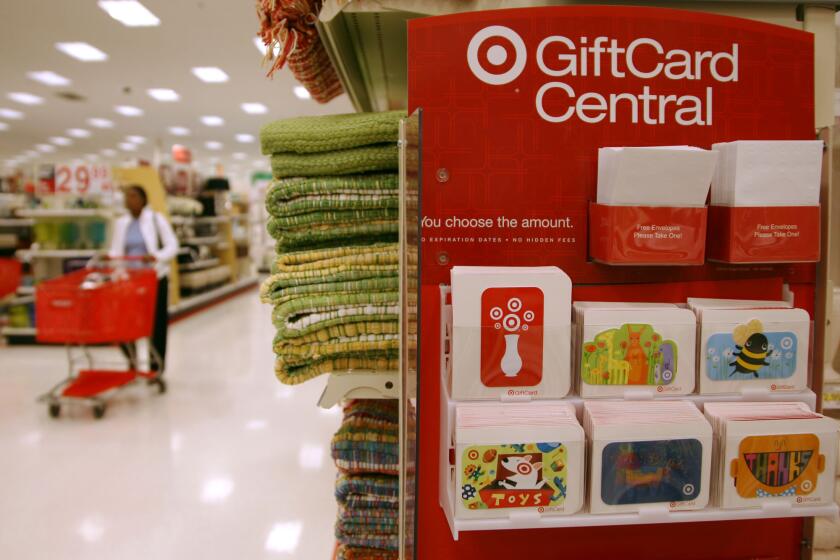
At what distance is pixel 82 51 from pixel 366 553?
27.2 ft

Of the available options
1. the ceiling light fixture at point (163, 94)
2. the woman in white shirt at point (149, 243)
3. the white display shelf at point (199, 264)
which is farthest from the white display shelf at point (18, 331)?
the ceiling light fixture at point (163, 94)

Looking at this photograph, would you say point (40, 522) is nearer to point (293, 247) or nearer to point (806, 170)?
point (293, 247)

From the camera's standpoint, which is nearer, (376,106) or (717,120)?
(717,120)

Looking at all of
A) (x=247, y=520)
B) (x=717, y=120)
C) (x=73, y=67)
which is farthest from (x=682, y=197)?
(x=73, y=67)

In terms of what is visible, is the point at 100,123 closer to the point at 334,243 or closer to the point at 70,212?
the point at 70,212

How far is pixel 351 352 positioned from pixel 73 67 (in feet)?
29.9

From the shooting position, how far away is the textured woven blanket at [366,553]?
171 cm

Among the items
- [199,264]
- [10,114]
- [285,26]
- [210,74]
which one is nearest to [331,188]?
[285,26]

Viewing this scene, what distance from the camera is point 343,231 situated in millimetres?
1538

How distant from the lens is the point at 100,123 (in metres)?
13.6

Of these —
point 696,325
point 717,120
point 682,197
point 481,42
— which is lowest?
point 696,325

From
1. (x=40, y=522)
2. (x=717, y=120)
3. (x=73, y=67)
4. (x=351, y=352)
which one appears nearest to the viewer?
(x=717, y=120)

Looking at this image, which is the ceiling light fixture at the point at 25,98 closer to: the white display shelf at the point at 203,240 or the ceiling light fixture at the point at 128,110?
the ceiling light fixture at the point at 128,110

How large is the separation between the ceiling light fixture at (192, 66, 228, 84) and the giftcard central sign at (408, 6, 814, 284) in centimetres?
855
